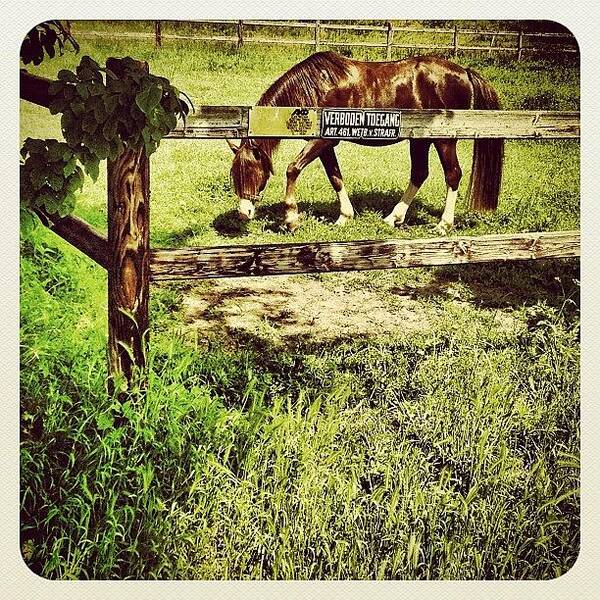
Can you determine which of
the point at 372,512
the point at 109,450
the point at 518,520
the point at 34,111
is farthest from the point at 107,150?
the point at 518,520

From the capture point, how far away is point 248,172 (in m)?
3.27

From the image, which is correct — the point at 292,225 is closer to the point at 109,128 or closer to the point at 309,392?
the point at 309,392

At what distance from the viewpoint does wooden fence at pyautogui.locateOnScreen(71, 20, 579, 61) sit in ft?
10.6

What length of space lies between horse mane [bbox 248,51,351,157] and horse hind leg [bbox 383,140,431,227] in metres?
0.33

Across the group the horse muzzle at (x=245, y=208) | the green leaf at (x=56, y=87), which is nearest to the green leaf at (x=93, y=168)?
the green leaf at (x=56, y=87)

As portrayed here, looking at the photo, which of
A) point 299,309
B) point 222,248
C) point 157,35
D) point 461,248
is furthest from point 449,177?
point 157,35

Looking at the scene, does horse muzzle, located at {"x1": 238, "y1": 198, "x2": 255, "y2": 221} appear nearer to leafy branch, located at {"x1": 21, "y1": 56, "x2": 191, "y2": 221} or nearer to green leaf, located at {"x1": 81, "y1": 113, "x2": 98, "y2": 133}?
leafy branch, located at {"x1": 21, "y1": 56, "x2": 191, "y2": 221}

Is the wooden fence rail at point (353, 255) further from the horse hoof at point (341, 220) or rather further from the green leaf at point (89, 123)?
the green leaf at point (89, 123)

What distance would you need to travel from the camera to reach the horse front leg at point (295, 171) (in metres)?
3.28

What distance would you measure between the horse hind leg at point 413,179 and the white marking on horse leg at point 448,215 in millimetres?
99

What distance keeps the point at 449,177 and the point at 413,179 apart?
0.39 ft

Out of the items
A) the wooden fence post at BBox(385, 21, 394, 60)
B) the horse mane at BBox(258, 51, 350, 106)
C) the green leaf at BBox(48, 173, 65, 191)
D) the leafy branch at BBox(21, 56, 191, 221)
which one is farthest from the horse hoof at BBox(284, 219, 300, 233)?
the green leaf at BBox(48, 173, 65, 191)

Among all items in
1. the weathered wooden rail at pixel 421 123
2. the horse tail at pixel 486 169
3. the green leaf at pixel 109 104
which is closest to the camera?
the green leaf at pixel 109 104

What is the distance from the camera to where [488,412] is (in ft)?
11.0
